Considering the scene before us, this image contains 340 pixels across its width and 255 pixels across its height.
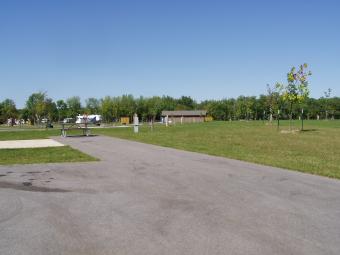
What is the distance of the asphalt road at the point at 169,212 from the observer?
468 cm

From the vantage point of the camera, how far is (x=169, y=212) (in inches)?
243

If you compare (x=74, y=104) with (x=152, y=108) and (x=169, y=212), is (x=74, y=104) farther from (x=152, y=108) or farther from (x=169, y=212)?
(x=169, y=212)

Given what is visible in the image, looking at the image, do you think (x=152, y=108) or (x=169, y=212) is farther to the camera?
(x=152, y=108)

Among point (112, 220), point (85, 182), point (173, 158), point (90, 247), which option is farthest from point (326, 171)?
point (90, 247)

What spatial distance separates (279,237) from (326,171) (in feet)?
20.4

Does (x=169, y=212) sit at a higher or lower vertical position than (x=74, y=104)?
lower

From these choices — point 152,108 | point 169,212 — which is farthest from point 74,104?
point 169,212

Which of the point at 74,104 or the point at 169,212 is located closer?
the point at 169,212

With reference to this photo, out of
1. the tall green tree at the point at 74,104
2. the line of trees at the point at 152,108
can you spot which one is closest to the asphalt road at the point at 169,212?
the line of trees at the point at 152,108

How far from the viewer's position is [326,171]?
415 inches

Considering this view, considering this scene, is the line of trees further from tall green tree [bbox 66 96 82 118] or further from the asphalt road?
the asphalt road

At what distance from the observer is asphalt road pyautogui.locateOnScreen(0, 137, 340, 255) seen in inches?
184

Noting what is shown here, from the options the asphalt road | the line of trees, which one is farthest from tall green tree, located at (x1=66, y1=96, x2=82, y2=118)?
the asphalt road

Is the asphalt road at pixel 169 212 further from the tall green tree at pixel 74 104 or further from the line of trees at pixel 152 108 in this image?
the tall green tree at pixel 74 104
